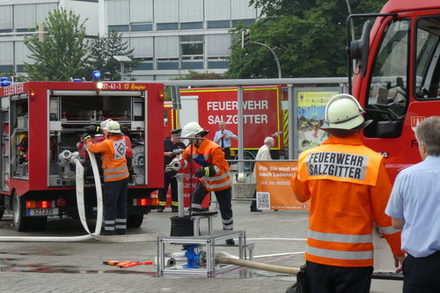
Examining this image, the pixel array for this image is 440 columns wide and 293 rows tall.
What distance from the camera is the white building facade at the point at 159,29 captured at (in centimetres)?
8412

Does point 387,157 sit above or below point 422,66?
below

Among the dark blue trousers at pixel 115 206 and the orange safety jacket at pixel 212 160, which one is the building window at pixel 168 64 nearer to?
the dark blue trousers at pixel 115 206

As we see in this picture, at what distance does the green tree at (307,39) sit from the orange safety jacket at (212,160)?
110 feet

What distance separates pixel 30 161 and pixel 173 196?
5.34 metres

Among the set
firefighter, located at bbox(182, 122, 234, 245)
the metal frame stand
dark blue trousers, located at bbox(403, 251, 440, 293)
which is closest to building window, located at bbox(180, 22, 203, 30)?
firefighter, located at bbox(182, 122, 234, 245)

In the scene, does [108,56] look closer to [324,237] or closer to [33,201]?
[33,201]

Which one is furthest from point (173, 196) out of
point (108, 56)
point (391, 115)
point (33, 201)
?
point (108, 56)

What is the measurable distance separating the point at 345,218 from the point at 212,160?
6.62 meters

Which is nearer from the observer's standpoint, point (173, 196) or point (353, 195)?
point (353, 195)

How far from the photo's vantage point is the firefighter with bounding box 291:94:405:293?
18.7 feet

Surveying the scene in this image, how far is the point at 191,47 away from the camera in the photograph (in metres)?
85.9

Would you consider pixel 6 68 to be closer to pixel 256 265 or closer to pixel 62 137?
pixel 62 137

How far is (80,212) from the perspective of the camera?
13.8 m

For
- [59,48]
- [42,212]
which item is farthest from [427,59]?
[59,48]
